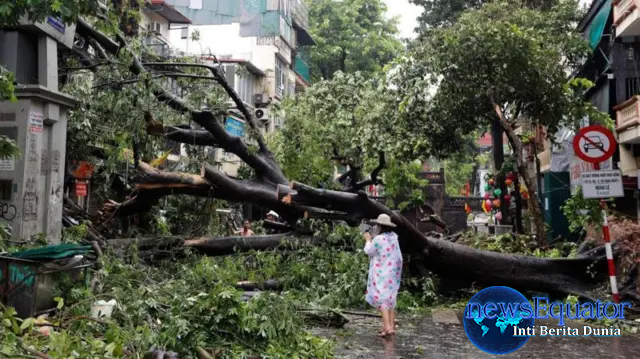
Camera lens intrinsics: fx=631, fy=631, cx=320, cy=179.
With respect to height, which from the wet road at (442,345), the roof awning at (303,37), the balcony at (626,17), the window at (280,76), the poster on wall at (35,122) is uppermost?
the roof awning at (303,37)

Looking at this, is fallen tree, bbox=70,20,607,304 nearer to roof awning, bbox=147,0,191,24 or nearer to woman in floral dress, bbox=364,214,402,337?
woman in floral dress, bbox=364,214,402,337

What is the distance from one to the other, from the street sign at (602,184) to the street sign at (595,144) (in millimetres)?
217

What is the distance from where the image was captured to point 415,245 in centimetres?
1072

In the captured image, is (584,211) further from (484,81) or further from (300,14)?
(300,14)

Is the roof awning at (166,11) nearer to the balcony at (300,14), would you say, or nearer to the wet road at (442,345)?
the balcony at (300,14)

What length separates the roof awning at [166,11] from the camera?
25.4m

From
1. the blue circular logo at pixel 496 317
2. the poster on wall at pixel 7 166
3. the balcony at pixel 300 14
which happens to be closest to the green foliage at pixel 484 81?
the blue circular logo at pixel 496 317

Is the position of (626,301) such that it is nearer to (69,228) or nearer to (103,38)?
(69,228)

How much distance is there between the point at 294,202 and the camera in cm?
1045

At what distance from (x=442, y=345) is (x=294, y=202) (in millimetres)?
3837

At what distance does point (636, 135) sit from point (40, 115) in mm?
15544

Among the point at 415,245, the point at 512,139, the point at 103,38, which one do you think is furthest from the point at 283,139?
the point at 415,245

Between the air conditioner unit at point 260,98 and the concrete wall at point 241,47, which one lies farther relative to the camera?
the concrete wall at point 241,47

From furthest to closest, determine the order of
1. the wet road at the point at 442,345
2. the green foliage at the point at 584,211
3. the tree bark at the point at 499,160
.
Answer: the tree bark at the point at 499,160
the green foliage at the point at 584,211
the wet road at the point at 442,345
